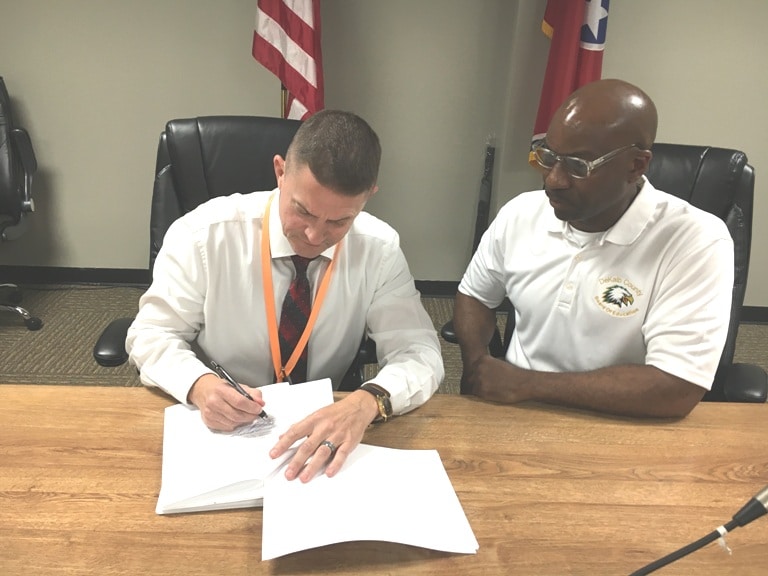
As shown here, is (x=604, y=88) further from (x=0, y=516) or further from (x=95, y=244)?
(x=95, y=244)

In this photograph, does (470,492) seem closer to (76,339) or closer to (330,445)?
(330,445)

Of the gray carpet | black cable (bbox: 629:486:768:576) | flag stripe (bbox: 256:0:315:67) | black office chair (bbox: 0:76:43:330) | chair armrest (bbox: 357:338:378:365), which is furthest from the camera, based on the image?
black office chair (bbox: 0:76:43:330)

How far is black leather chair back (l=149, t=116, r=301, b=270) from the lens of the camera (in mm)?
1699

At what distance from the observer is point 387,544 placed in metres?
0.88

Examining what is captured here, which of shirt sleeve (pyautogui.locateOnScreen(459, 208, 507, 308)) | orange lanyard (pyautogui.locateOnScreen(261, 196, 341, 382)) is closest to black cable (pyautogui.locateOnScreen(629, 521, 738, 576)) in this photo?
orange lanyard (pyautogui.locateOnScreen(261, 196, 341, 382))

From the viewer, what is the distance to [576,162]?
1315 mm

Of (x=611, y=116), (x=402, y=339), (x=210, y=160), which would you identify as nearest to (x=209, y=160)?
(x=210, y=160)

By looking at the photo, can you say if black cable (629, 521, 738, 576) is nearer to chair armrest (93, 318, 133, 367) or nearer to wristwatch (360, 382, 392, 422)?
wristwatch (360, 382, 392, 422)

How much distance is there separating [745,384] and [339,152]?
1074 mm

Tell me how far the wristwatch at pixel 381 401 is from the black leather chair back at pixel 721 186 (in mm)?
1004

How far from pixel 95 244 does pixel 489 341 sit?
272 centimetres

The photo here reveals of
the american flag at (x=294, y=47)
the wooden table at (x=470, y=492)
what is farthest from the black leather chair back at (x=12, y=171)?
the wooden table at (x=470, y=492)

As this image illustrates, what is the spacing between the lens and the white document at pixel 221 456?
94cm

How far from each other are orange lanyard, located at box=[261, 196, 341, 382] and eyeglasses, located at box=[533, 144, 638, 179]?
51 centimetres
